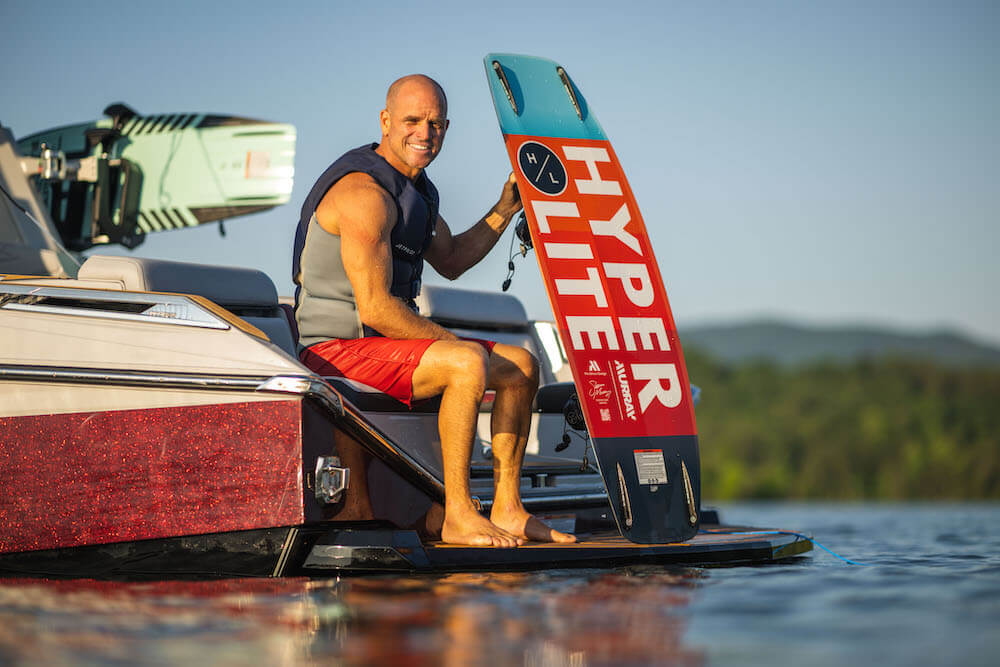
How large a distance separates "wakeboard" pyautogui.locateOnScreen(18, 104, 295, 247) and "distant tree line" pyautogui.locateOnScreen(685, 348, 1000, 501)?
2311 cm

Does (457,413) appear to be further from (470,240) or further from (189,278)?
(189,278)

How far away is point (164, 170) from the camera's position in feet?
22.6

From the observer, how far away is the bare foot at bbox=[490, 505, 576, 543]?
4.25 meters

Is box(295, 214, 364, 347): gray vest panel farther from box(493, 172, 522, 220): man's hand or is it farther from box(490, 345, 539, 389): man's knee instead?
box(493, 172, 522, 220): man's hand

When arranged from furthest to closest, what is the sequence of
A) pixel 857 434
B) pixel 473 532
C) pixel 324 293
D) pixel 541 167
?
pixel 857 434
pixel 541 167
pixel 324 293
pixel 473 532

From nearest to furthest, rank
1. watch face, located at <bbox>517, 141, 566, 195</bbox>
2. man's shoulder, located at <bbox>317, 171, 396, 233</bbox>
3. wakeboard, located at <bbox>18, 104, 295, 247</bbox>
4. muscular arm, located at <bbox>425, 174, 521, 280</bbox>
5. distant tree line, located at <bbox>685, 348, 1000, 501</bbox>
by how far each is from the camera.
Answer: man's shoulder, located at <bbox>317, 171, 396, 233</bbox>, watch face, located at <bbox>517, 141, 566, 195</bbox>, muscular arm, located at <bbox>425, 174, 521, 280</bbox>, wakeboard, located at <bbox>18, 104, 295, 247</bbox>, distant tree line, located at <bbox>685, 348, 1000, 501</bbox>

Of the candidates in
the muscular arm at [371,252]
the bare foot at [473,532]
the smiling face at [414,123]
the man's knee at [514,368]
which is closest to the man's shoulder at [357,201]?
the muscular arm at [371,252]

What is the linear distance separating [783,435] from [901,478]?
923 cm

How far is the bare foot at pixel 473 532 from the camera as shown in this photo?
3.99 metres

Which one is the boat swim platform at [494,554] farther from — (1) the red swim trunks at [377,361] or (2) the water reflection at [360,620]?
(1) the red swim trunks at [377,361]

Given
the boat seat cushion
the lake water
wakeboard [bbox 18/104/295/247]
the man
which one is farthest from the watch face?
wakeboard [bbox 18/104/295/247]

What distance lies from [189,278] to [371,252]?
37.6 inches

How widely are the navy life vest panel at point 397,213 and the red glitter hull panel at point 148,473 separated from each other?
78 cm

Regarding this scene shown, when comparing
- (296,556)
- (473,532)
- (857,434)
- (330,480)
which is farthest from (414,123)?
(857,434)
